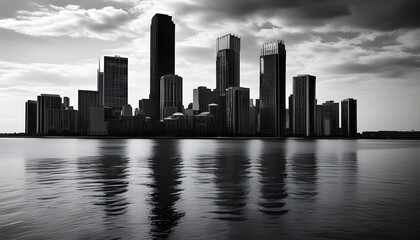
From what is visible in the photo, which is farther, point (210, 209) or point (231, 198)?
point (231, 198)

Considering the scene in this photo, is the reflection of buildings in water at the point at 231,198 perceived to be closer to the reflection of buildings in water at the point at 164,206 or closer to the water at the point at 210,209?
the water at the point at 210,209

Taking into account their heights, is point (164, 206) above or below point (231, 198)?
→ above

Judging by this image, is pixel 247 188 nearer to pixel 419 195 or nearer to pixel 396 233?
pixel 419 195

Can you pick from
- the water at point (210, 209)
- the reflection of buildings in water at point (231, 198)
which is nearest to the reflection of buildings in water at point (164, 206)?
the water at point (210, 209)

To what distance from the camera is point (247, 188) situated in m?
42.8

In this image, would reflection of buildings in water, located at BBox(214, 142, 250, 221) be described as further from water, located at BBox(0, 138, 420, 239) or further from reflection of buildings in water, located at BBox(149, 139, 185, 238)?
reflection of buildings in water, located at BBox(149, 139, 185, 238)

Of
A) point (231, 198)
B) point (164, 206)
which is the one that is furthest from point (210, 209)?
point (231, 198)

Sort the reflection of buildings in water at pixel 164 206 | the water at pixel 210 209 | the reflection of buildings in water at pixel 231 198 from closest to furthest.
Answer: the water at pixel 210 209
the reflection of buildings in water at pixel 164 206
the reflection of buildings in water at pixel 231 198

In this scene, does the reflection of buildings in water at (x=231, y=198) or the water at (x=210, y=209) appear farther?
the reflection of buildings in water at (x=231, y=198)

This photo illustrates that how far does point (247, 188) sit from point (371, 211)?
611 inches

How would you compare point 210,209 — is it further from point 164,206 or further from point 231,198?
point 231,198

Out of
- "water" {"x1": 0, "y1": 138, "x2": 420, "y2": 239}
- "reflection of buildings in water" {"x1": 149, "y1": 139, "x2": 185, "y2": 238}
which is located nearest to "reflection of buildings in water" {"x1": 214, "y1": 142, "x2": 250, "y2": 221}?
"water" {"x1": 0, "y1": 138, "x2": 420, "y2": 239}

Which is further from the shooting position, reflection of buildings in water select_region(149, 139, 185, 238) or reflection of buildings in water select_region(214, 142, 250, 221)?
reflection of buildings in water select_region(214, 142, 250, 221)

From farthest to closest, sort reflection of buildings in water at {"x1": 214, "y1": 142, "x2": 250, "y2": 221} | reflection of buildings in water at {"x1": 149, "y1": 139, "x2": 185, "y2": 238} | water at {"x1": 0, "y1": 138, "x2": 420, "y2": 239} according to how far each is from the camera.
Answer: reflection of buildings in water at {"x1": 214, "y1": 142, "x2": 250, "y2": 221}, reflection of buildings in water at {"x1": 149, "y1": 139, "x2": 185, "y2": 238}, water at {"x1": 0, "y1": 138, "x2": 420, "y2": 239}
